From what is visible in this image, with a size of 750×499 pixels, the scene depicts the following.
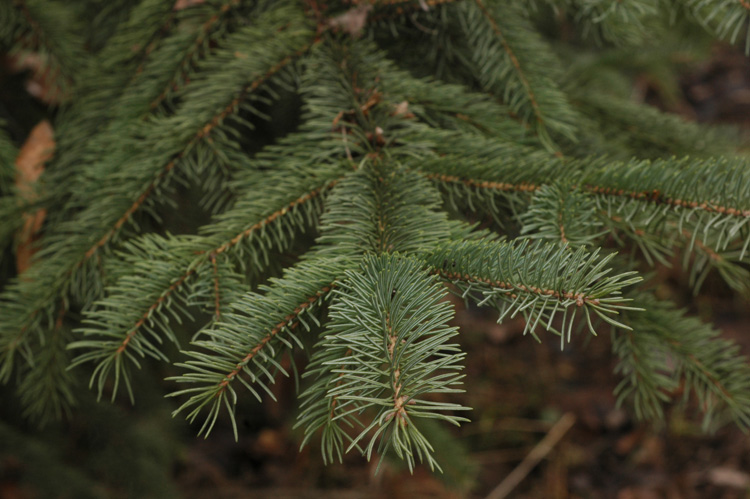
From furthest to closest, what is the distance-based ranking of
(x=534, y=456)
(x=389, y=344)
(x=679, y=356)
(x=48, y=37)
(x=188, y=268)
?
(x=534, y=456) → (x=48, y=37) → (x=679, y=356) → (x=188, y=268) → (x=389, y=344)

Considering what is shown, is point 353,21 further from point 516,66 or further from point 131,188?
point 131,188

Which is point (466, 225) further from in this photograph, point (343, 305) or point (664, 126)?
point (664, 126)

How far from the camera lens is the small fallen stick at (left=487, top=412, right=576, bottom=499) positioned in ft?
7.64

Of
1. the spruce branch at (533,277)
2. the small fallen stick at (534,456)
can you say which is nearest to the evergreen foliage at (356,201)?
the spruce branch at (533,277)

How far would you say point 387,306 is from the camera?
596 mm

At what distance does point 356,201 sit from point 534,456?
206cm

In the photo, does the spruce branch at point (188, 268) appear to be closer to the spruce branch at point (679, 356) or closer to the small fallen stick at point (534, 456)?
the spruce branch at point (679, 356)

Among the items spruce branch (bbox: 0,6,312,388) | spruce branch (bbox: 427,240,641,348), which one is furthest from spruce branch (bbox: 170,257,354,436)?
spruce branch (bbox: 0,6,312,388)

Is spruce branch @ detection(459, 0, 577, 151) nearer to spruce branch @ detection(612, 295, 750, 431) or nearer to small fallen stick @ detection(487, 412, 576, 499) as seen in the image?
spruce branch @ detection(612, 295, 750, 431)

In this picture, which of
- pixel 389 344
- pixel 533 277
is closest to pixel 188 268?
pixel 389 344

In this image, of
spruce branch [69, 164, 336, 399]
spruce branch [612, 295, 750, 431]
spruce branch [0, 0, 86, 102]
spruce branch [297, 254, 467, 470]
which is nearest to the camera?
spruce branch [297, 254, 467, 470]

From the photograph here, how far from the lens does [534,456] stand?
2457mm

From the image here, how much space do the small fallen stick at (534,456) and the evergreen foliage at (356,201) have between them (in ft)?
5.00

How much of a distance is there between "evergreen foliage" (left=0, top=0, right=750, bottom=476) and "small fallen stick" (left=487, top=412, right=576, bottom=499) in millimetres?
1523
